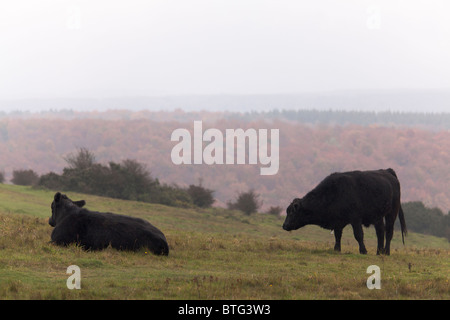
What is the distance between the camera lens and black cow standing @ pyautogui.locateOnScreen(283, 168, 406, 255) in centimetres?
1788

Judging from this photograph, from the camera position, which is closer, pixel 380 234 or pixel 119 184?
pixel 380 234

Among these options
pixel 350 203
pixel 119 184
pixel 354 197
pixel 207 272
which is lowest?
pixel 119 184

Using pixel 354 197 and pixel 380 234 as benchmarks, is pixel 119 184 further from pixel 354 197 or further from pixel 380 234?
pixel 354 197

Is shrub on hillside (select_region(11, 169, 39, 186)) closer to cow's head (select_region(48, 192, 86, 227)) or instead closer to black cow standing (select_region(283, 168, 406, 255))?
cow's head (select_region(48, 192, 86, 227))

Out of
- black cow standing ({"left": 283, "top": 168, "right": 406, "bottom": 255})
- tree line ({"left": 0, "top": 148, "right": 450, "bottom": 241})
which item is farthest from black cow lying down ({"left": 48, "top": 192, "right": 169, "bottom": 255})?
tree line ({"left": 0, "top": 148, "right": 450, "bottom": 241})

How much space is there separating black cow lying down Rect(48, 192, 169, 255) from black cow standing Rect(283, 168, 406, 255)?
5304mm

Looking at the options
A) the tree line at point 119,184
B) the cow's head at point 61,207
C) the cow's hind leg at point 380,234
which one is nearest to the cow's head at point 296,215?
the cow's hind leg at point 380,234

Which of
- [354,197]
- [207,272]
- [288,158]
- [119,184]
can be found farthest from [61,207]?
[288,158]

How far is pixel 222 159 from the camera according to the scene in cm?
17412

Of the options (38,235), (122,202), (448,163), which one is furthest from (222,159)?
(38,235)

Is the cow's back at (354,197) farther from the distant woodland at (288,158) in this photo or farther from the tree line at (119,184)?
the distant woodland at (288,158)

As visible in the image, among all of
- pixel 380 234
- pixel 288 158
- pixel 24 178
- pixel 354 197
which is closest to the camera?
pixel 354 197

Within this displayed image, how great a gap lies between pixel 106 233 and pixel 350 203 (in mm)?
7113

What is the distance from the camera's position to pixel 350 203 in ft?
58.5
